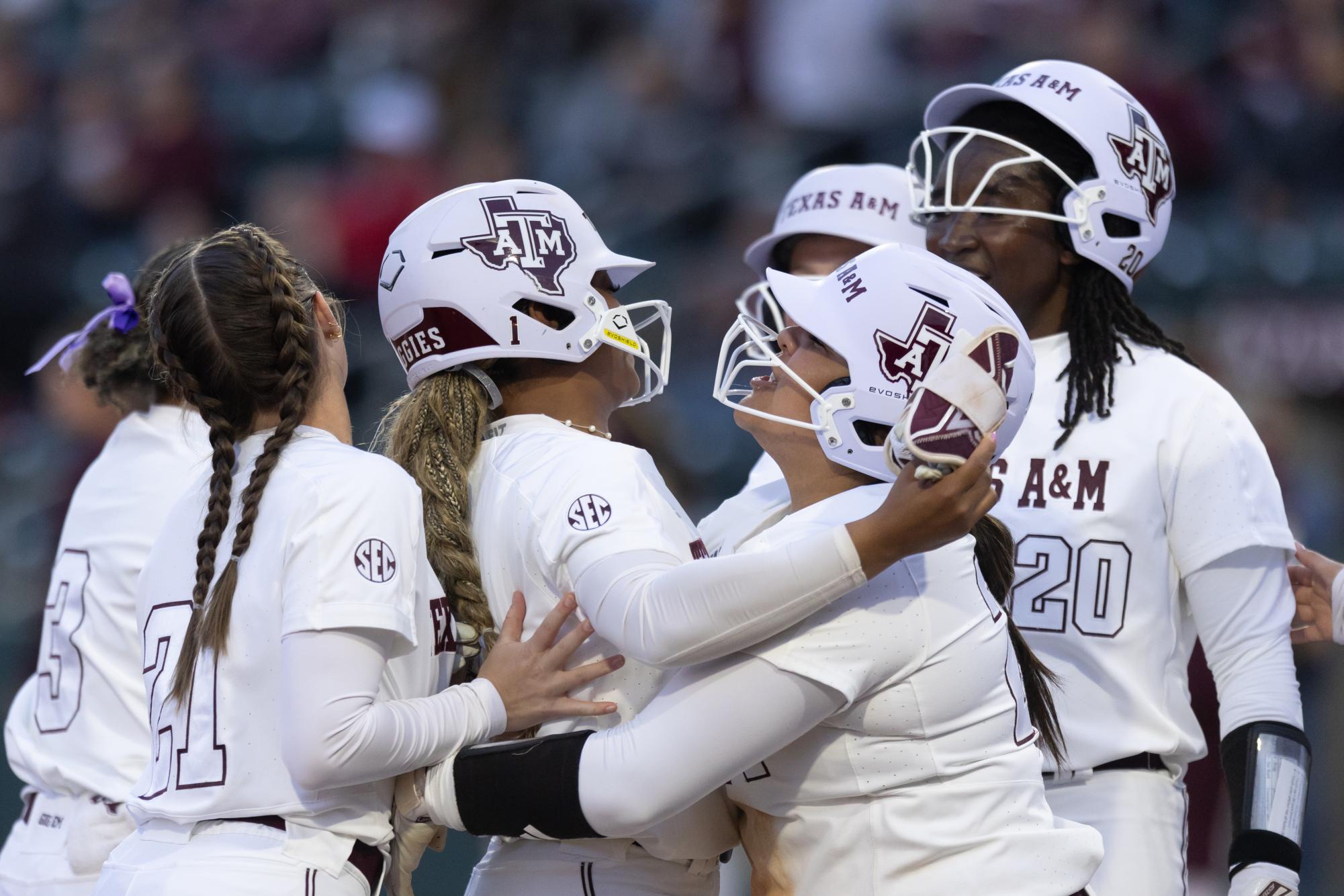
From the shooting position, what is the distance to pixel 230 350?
2.93 m

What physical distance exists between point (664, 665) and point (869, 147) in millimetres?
7251

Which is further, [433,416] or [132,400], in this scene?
[132,400]

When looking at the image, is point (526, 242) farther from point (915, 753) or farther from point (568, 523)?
point (915, 753)

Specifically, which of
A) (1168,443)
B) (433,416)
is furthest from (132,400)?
(1168,443)

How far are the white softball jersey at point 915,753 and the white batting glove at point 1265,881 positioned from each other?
28.2 inches

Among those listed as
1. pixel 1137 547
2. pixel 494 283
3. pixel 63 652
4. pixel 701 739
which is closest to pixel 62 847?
pixel 63 652

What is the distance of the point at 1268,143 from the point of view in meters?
8.77

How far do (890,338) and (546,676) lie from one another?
914 mm

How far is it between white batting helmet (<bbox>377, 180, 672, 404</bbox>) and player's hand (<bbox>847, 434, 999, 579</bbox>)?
91cm

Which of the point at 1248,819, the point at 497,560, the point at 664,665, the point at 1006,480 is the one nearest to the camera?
the point at 664,665

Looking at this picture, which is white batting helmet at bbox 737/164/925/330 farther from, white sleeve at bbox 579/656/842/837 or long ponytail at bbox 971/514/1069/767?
white sleeve at bbox 579/656/842/837

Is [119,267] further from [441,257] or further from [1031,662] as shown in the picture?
[1031,662]

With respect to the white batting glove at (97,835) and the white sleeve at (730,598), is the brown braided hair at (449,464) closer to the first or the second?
the white sleeve at (730,598)

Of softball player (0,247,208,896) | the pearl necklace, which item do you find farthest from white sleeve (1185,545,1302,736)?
softball player (0,247,208,896)
